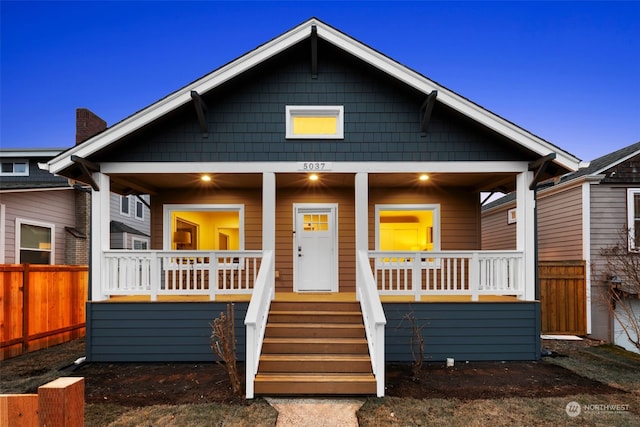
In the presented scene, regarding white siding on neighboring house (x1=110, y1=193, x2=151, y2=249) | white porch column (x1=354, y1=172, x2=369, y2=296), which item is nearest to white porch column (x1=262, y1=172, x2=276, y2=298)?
white porch column (x1=354, y1=172, x2=369, y2=296)

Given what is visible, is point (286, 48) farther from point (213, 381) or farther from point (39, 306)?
point (39, 306)

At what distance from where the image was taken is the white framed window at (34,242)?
9.84 m

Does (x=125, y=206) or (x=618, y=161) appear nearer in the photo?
(x=618, y=161)

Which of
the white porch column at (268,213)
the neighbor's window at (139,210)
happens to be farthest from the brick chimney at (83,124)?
the neighbor's window at (139,210)

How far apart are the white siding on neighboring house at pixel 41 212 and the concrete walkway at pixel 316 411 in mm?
8868

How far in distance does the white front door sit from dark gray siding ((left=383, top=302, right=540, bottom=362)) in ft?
7.78

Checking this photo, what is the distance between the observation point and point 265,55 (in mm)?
6473

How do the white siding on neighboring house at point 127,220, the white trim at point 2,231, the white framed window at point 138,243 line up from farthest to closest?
the white framed window at point 138,243
the white siding on neighboring house at point 127,220
the white trim at point 2,231

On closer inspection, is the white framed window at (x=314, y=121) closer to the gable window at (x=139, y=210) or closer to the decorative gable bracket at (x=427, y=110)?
the decorative gable bracket at (x=427, y=110)

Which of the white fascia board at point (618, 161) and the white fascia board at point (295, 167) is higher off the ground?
the white fascia board at point (618, 161)

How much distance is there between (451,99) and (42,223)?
1125cm

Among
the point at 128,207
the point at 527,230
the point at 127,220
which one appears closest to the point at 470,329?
the point at 527,230

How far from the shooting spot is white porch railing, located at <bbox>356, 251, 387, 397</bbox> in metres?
4.68

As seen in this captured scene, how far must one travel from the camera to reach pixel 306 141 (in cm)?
675
